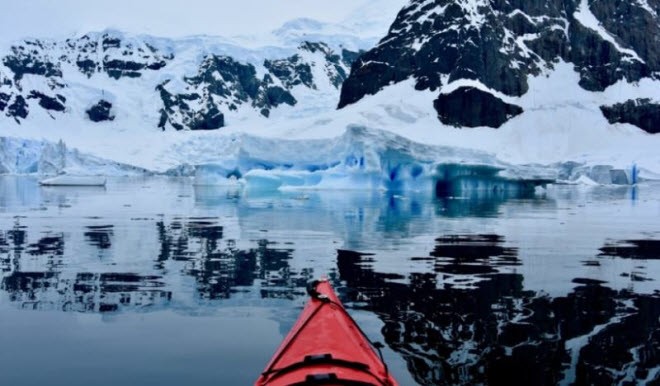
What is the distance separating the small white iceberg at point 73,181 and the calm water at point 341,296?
151 feet


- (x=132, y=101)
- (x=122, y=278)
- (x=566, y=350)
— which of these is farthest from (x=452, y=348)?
(x=132, y=101)

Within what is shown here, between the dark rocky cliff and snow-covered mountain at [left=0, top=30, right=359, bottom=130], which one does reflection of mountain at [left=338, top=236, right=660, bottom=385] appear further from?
snow-covered mountain at [left=0, top=30, right=359, bottom=130]

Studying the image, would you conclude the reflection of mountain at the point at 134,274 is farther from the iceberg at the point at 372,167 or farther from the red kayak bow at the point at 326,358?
the iceberg at the point at 372,167

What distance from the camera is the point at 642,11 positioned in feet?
351

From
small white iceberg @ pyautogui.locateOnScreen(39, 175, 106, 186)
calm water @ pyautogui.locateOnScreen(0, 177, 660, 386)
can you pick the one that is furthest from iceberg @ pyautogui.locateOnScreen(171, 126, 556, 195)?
calm water @ pyautogui.locateOnScreen(0, 177, 660, 386)

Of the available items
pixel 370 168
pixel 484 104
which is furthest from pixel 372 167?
pixel 484 104

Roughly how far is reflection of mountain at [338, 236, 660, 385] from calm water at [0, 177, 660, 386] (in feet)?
0.09

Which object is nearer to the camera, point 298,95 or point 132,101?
point 132,101

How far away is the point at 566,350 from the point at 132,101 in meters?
186

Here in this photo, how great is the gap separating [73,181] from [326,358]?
6642 cm

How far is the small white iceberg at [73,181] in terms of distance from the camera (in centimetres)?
6444

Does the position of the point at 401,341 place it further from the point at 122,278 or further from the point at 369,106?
the point at 369,106

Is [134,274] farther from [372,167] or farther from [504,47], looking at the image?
[504,47]

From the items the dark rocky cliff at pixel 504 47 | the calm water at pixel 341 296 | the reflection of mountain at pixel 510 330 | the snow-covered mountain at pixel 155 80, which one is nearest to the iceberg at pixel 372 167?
the calm water at pixel 341 296
